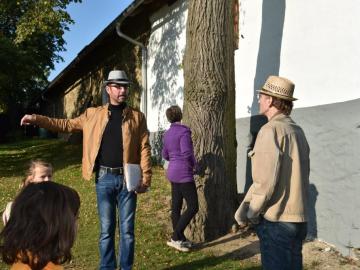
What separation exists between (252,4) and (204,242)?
4.06 meters

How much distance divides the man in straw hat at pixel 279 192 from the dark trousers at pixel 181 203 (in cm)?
227

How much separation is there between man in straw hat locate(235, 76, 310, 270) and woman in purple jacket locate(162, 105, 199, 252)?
2268 mm

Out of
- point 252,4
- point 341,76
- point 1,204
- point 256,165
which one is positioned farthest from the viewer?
point 1,204

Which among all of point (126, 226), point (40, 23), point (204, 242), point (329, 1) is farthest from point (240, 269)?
point (40, 23)

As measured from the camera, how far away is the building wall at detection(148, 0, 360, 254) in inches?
216

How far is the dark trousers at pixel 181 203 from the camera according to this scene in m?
5.68

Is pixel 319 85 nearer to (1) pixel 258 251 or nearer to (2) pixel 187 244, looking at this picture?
(1) pixel 258 251

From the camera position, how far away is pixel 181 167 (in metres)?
5.68

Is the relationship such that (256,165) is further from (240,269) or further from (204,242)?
(204,242)

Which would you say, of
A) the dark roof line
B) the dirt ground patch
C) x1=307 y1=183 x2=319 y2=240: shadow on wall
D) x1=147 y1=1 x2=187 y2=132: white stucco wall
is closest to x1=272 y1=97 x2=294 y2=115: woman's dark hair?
the dirt ground patch

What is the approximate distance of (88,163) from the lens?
184 inches

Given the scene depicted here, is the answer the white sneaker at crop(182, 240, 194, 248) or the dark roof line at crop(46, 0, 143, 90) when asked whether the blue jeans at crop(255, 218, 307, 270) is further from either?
the dark roof line at crop(46, 0, 143, 90)

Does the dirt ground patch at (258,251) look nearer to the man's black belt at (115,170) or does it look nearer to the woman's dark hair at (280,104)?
the man's black belt at (115,170)

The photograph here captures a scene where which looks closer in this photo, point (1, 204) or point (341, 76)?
point (341, 76)
